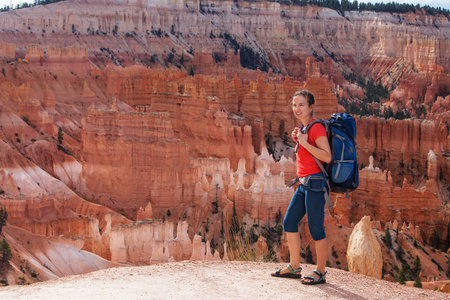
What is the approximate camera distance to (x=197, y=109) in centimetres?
5488

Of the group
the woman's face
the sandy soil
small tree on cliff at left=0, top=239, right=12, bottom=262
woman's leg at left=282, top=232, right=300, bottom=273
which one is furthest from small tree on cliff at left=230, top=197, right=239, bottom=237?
the woman's face

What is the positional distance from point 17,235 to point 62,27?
6454cm

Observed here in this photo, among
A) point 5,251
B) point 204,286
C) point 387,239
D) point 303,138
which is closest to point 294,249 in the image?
point 204,286

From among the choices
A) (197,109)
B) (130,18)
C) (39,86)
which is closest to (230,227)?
(197,109)

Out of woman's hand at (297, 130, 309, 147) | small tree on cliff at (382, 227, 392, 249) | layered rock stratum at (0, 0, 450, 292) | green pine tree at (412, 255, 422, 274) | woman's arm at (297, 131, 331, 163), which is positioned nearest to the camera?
woman's arm at (297, 131, 331, 163)

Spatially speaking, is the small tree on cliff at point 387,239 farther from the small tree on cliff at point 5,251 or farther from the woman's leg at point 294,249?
the woman's leg at point 294,249

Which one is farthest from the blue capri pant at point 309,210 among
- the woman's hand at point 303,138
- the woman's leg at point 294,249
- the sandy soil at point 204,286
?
the sandy soil at point 204,286

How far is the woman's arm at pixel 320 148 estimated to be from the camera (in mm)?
11953

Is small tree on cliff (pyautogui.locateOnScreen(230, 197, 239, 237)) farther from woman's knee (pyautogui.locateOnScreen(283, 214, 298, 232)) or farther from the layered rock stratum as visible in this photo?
woman's knee (pyautogui.locateOnScreen(283, 214, 298, 232))

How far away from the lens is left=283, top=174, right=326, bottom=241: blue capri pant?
39.9 feet

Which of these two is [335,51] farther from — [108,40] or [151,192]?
[151,192]

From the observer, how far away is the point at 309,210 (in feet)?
40.0

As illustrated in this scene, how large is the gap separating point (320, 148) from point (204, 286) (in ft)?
9.04

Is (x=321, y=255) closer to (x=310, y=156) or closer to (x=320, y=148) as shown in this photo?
(x=310, y=156)
